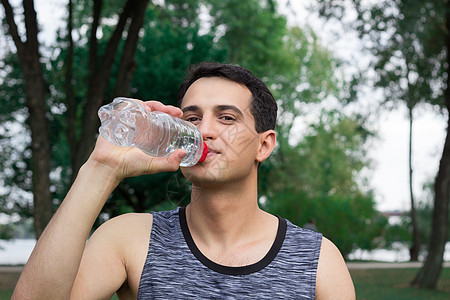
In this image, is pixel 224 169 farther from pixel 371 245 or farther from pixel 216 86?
pixel 371 245

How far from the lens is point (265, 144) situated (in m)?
2.82

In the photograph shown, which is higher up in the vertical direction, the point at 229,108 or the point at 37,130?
the point at 37,130

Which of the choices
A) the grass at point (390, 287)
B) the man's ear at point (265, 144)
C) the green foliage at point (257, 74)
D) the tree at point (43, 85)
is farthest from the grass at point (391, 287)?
the man's ear at point (265, 144)

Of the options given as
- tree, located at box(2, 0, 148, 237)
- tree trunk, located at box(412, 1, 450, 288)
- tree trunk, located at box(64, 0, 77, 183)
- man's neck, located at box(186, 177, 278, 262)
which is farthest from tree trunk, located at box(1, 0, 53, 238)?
tree trunk, located at box(412, 1, 450, 288)

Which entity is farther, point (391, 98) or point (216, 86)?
point (391, 98)

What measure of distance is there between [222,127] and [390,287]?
12.8m

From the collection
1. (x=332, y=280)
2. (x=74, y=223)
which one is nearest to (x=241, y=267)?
(x=332, y=280)

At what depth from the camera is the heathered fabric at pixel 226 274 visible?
7.78ft

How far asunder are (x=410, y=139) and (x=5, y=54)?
1872cm

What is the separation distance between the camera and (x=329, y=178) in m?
39.7

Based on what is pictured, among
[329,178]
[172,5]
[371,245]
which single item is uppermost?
[172,5]

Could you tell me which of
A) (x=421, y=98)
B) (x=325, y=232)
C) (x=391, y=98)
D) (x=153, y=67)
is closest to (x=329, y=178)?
(x=325, y=232)

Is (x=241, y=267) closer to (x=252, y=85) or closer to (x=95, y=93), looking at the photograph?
(x=252, y=85)

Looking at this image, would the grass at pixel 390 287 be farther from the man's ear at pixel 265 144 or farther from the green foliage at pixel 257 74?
the man's ear at pixel 265 144
